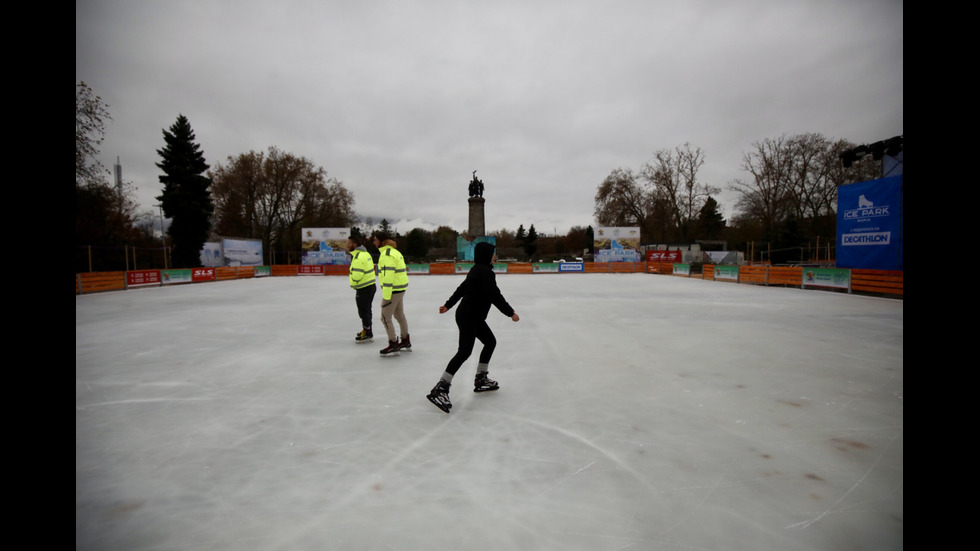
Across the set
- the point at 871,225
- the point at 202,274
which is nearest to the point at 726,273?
the point at 871,225

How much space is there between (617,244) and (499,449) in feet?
125

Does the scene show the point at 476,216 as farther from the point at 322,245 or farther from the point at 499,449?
the point at 499,449

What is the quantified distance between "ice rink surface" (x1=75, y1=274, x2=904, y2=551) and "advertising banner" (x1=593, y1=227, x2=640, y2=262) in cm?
3227

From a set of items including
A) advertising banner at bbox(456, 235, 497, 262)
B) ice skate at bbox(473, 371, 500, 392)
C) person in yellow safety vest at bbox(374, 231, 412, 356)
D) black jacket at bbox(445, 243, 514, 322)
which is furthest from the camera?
advertising banner at bbox(456, 235, 497, 262)

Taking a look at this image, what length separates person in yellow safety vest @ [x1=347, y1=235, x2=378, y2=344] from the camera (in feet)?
22.8

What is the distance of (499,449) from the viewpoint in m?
3.23

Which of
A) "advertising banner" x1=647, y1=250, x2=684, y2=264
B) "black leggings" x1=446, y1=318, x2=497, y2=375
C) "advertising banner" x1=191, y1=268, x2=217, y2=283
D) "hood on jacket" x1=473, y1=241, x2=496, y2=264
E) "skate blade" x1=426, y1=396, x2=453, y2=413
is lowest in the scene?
"skate blade" x1=426, y1=396, x2=453, y2=413

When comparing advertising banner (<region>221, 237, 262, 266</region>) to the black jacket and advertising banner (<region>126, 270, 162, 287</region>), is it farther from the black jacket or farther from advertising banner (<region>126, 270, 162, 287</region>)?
the black jacket

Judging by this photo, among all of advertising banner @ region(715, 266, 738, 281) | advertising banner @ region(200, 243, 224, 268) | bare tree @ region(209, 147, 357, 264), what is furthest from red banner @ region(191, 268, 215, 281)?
advertising banner @ region(715, 266, 738, 281)

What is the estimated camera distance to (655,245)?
4688cm

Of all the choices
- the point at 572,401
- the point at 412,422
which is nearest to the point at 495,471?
the point at 412,422

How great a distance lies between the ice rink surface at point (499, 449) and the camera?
2.31 metres

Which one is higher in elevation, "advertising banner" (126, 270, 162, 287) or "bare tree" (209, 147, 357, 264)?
"bare tree" (209, 147, 357, 264)
